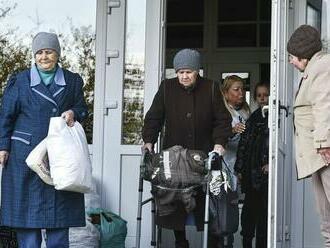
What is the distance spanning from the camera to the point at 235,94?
576 cm

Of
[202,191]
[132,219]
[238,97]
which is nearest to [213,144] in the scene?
[202,191]

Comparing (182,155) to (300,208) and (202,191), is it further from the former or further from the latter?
(300,208)

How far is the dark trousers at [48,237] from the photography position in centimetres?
436

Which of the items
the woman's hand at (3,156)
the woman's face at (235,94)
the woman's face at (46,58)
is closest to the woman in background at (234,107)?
the woman's face at (235,94)

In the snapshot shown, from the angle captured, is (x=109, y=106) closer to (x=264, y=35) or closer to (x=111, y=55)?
(x=111, y=55)

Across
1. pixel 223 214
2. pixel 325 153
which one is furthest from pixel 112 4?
pixel 325 153

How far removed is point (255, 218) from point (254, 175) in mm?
407

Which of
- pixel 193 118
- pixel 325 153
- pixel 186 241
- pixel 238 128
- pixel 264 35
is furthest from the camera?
pixel 264 35

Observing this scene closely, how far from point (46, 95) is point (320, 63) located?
1704 millimetres

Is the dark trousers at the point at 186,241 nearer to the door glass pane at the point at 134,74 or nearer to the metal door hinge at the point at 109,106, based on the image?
the door glass pane at the point at 134,74

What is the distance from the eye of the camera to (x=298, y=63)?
422 centimetres

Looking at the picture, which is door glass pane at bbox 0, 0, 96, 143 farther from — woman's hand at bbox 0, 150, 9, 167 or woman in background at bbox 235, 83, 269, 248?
woman's hand at bbox 0, 150, 9, 167

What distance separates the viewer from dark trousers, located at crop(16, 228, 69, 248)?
4.36m

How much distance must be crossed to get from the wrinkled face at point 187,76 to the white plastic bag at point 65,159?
962 mm
